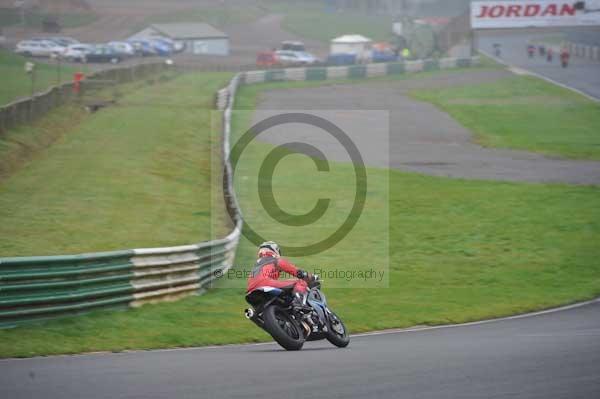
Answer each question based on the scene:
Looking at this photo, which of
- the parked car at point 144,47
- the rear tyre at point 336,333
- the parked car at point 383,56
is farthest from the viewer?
the parked car at point 383,56

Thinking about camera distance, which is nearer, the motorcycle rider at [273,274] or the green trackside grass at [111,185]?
the motorcycle rider at [273,274]

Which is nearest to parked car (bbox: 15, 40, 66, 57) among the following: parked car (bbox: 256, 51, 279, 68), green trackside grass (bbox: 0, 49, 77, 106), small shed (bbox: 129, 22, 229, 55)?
green trackside grass (bbox: 0, 49, 77, 106)

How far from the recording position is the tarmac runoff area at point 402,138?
31.0 metres

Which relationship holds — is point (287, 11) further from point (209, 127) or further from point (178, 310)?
point (178, 310)

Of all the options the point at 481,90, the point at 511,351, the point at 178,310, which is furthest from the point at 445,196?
the point at 481,90

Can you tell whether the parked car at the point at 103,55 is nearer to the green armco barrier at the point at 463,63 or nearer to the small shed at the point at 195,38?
the small shed at the point at 195,38

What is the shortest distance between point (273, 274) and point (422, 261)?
1007 cm

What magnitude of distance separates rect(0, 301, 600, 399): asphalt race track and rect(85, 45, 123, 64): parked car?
204 ft

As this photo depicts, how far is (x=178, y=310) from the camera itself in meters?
15.3

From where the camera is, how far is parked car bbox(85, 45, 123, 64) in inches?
2815

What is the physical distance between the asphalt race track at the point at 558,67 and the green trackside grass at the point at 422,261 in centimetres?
2975

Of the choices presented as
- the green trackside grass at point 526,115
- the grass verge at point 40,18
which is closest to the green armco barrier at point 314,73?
the green trackside grass at point 526,115

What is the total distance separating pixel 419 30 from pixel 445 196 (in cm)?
7049

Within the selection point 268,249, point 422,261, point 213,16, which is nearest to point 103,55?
point 213,16
